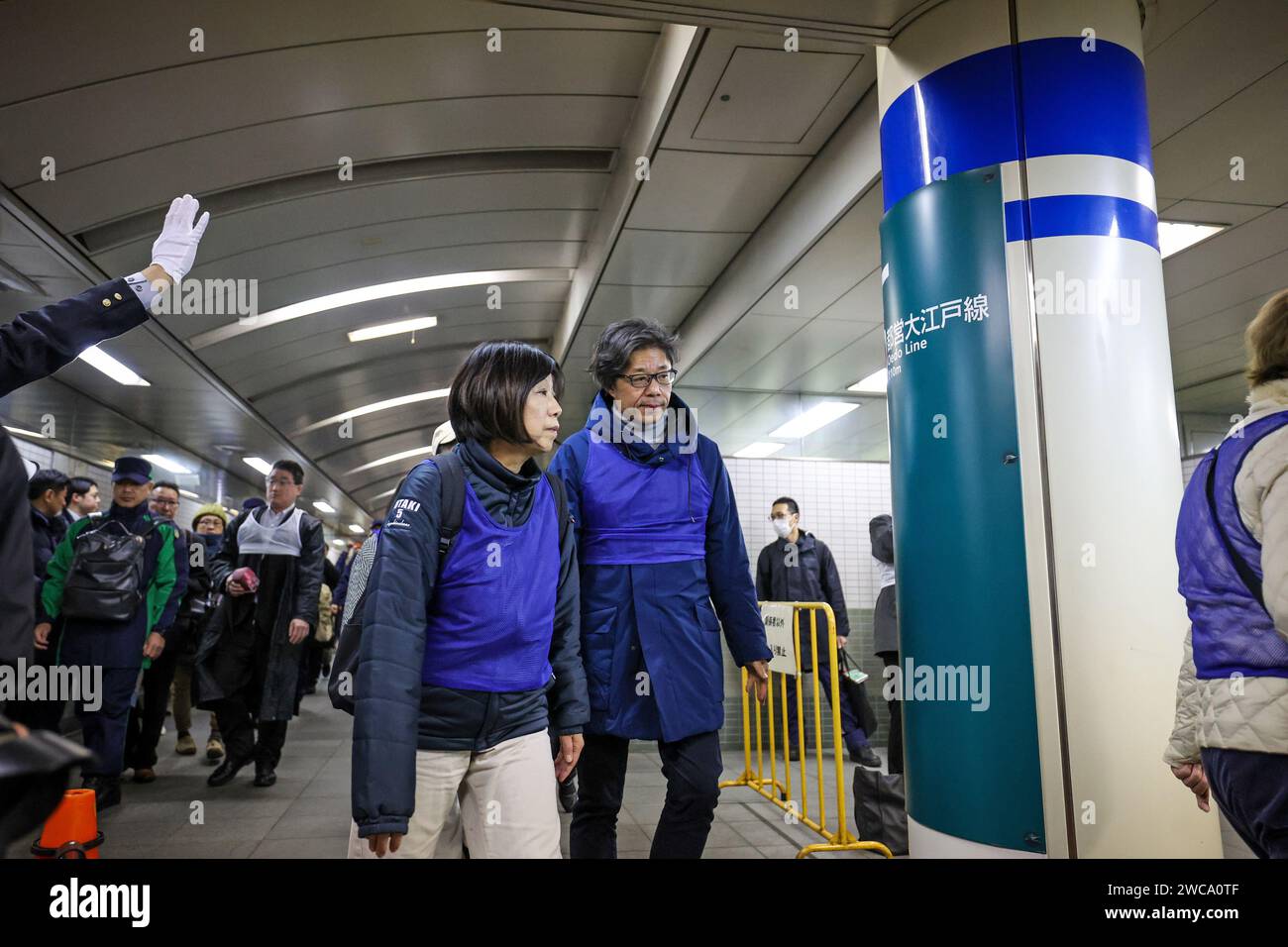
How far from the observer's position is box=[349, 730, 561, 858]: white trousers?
1.93 m

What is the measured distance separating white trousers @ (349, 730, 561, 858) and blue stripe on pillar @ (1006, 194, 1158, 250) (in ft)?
7.48

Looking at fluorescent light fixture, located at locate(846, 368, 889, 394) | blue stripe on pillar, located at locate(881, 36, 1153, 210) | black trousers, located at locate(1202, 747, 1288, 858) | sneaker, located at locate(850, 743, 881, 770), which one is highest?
fluorescent light fixture, located at locate(846, 368, 889, 394)

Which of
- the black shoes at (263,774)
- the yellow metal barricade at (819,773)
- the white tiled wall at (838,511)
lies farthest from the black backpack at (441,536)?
the white tiled wall at (838,511)

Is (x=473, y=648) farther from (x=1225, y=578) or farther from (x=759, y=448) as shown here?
(x=759, y=448)

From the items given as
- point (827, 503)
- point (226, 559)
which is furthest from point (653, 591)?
point (827, 503)

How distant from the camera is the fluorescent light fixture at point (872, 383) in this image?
9.39 m

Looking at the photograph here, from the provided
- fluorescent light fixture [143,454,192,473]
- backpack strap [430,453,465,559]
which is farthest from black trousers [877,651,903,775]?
fluorescent light fixture [143,454,192,473]

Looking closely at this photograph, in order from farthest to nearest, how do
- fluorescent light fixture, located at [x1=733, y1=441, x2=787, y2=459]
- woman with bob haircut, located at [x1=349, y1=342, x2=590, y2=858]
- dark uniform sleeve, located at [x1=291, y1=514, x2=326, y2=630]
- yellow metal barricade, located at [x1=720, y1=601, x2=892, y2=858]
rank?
1. fluorescent light fixture, located at [x1=733, y1=441, x2=787, y2=459]
2. dark uniform sleeve, located at [x1=291, y1=514, x2=326, y2=630]
3. yellow metal barricade, located at [x1=720, y1=601, x2=892, y2=858]
4. woman with bob haircut, located at [x1=349, y1=342, x2=590, y2=858]

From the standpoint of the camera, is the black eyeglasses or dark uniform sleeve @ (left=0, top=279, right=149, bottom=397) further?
the black eyeglasses

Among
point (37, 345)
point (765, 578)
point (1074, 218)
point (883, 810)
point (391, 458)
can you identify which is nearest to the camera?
point (37, 345)

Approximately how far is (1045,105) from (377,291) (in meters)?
6.51

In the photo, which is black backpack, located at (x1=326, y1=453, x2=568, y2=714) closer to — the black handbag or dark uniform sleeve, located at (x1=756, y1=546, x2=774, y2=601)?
the black handbag

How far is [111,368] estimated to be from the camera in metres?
8.27

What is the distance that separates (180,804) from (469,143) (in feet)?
14.6
